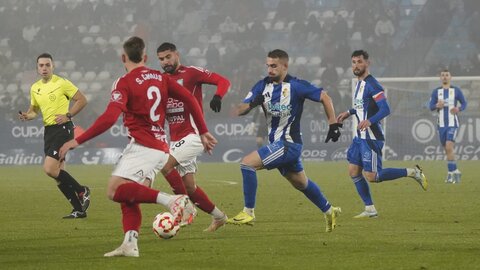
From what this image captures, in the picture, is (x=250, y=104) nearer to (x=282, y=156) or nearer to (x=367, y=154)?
(x=282, y=156)

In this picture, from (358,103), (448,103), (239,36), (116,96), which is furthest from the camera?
(239,36)

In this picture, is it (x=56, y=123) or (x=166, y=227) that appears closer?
(x=166, y=227)

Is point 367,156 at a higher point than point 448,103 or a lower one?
lower

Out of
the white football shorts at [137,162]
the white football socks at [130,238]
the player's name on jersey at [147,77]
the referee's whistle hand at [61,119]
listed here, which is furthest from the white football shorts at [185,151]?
the white football socks at [130,238]

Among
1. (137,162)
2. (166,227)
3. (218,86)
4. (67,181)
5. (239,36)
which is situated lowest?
(166,227)

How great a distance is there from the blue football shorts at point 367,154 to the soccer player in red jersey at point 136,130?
16.4ft

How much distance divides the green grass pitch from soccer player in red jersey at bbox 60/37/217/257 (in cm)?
→ 41

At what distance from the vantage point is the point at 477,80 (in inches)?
1246

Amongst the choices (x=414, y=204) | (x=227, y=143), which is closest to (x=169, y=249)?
(x=414, y=204)

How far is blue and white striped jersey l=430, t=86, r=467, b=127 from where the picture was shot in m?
21.3

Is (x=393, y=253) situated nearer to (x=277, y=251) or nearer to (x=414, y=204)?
(x=277, y=251)

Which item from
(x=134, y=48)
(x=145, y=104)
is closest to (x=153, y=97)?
(x=145, y=104)

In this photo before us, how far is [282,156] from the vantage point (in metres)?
10.7

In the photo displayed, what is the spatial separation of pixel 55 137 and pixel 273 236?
4058 mm
